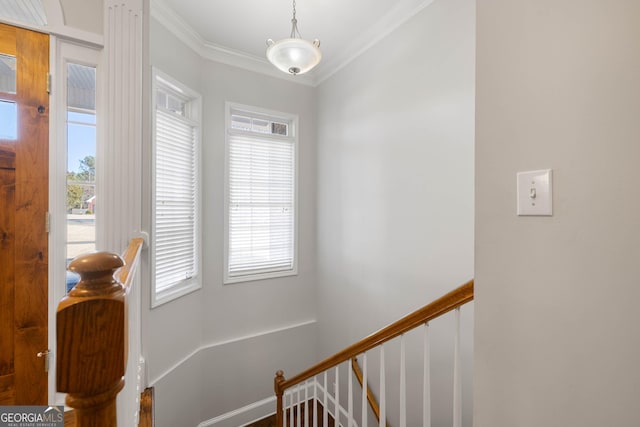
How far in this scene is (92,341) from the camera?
38 cm

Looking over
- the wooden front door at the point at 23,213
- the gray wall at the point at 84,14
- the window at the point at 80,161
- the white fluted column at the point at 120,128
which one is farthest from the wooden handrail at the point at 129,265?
the gray wall at the point at 84,14

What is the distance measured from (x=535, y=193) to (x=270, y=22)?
2586 millimetres

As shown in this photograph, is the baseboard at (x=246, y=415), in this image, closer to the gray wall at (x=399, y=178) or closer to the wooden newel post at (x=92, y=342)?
the gray wall at (x=399, y=178)

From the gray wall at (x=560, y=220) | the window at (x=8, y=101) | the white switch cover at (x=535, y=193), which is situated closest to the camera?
the gray wall at (x=560, y=220)

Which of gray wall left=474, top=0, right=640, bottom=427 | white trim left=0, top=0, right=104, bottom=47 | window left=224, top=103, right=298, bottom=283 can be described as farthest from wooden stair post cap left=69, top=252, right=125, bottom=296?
window left=224, top=103, right=298, bottom=283

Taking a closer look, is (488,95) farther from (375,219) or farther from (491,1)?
(375,219)

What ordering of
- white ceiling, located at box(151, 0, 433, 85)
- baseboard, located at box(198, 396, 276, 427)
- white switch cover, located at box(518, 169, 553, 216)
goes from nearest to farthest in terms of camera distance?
white switch cover, located at box(518, 169, 553, 216), white ceiling, located at box(151, 0, 433, 85), baseboard, located at box(198, 396, 276, 427)

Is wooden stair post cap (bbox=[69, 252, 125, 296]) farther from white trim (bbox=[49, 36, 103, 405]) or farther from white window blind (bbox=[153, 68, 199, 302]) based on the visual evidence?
white window blind (bbox=[153, 68, 199, 302])

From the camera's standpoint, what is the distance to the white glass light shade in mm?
1733

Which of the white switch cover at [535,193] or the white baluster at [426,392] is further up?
the white switch cover at [535,193]

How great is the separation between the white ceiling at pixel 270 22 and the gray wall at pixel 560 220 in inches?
67.1

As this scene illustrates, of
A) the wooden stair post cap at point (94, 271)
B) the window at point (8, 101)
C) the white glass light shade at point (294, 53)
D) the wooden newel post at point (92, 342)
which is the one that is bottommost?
the wooden newel post at point (92, 342)

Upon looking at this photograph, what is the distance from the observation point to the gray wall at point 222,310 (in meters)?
2.36

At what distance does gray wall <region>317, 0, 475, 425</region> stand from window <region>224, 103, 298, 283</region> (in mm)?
411
